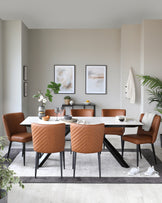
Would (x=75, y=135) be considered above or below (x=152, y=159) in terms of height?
above

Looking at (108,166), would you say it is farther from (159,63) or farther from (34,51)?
(34,51)

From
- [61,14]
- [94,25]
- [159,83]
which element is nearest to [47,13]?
[61,14]

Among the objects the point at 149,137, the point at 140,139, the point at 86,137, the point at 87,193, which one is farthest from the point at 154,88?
the point at 87,193

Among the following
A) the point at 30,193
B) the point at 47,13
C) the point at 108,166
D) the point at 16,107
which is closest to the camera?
the point at 30,193

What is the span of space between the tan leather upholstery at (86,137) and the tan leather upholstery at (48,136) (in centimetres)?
19

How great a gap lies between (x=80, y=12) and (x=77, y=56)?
1.74 metres

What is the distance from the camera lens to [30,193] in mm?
3008

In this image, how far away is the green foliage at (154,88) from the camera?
18.0 feet

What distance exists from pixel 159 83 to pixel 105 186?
3090 mm

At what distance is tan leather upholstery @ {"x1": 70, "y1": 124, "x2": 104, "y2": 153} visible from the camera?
3.33 m

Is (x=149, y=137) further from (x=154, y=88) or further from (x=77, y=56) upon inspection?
(x=77, y=56)

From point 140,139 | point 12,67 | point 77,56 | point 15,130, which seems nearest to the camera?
point 140,139

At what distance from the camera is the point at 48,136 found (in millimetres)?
3377

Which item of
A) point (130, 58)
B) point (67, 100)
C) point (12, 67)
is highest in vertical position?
point (130, 58)
